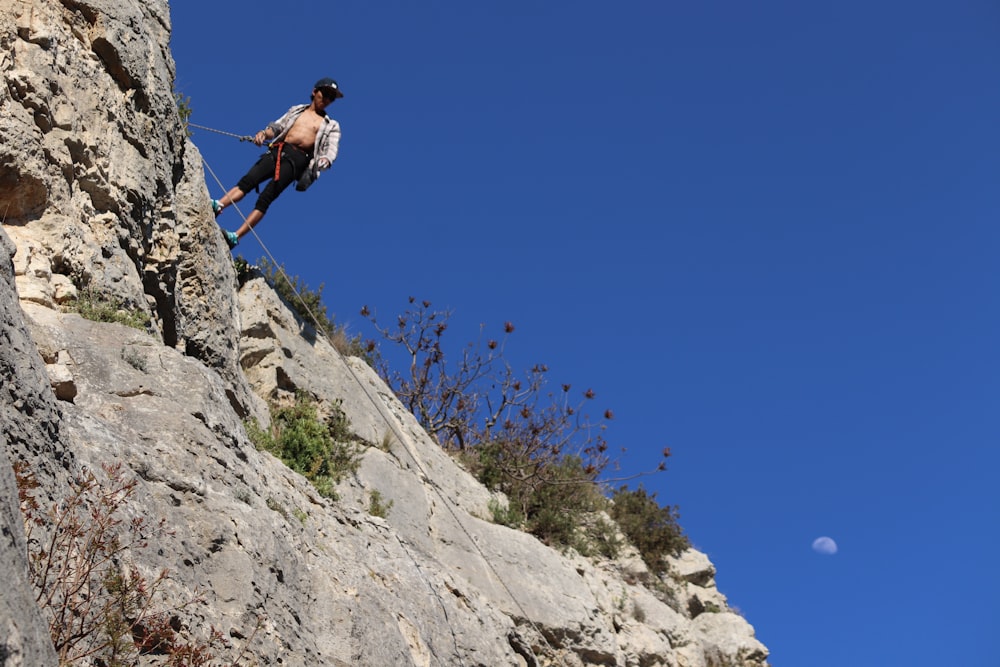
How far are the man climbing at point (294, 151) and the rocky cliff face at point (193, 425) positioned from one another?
92cm

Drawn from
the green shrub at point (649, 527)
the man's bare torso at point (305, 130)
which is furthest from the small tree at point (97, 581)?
the green shrub at point (649, 527)

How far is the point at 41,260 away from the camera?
22.9 ft

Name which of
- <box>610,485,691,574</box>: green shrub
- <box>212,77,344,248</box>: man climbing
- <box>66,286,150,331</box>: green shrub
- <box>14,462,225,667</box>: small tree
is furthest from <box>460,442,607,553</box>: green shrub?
<box>14,462,225,667</box>: small tree

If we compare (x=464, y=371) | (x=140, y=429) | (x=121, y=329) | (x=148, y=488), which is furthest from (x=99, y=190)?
(x=464, y=371)

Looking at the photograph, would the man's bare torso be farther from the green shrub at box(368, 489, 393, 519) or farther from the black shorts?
the green shrub at box(368, 489, 393, 519)

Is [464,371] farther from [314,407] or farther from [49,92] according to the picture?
[49,92]

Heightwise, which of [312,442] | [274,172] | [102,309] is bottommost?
[102,309]

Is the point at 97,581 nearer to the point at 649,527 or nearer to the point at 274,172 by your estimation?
the point at 274,172

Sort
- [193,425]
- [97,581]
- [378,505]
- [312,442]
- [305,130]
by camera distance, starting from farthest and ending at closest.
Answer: [305,130] → [378,505] → [312,442] → [193,425] → [97,581]

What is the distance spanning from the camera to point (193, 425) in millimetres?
6500

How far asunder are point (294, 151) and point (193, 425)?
5757 mm

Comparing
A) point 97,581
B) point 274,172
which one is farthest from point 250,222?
point 97,581

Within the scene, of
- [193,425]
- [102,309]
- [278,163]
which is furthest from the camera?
[278,163]

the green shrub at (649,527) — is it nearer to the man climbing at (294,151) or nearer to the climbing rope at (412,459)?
the climbing rope at (412,459)
